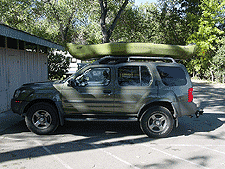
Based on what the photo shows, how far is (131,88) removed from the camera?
6.21m

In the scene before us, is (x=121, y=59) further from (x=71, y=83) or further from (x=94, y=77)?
(x=71, y=83)

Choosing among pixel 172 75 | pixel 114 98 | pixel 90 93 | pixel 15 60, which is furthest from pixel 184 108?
pixel 15 60

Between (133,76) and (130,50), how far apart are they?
2.39 feet

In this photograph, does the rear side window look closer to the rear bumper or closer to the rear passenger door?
the rear passenger door

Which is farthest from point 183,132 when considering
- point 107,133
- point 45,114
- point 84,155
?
point 45,114

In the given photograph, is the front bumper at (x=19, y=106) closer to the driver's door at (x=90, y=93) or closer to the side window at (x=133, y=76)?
the driver's door at (x=90, y=93)

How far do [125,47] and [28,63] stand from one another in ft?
22.2

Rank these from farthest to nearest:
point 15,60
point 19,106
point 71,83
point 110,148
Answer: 1. point 15,60
2. point 19,106
3. point 71,83
4. point 110,148

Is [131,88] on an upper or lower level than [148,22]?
lower

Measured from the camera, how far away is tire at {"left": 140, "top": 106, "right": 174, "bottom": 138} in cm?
621

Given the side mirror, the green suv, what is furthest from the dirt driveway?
the side mirror

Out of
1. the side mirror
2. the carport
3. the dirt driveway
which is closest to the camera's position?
the dirt driveway

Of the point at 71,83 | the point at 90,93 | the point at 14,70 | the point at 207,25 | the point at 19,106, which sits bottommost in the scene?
the point at 19,106

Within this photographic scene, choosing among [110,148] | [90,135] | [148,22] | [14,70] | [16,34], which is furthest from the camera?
[148,22]
